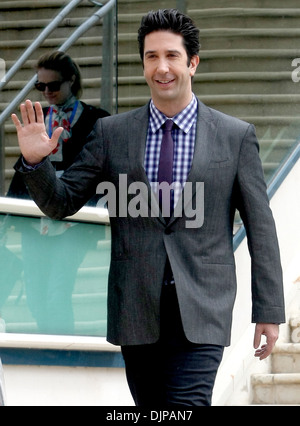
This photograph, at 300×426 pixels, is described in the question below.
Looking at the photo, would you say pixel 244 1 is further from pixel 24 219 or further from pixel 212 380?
pixel 212 380

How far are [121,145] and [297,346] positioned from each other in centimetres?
283

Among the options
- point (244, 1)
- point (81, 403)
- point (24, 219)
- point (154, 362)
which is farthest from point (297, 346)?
point (154, 362)

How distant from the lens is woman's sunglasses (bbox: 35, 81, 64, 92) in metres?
6.83

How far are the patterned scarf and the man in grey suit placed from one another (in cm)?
216

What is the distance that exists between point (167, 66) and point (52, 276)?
96.0 inches

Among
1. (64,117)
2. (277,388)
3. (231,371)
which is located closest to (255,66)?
(64,117)

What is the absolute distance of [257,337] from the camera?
4574 millimetres

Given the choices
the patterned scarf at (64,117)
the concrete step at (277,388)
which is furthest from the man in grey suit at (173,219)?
the concrete step at (277,388)

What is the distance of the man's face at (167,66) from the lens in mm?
4586

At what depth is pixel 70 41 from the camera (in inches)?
274

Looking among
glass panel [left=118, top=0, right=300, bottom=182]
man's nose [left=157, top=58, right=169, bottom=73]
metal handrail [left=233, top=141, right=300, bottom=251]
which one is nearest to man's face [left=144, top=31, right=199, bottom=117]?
man's nose [left=157, top=58, right=169, bottom=73]

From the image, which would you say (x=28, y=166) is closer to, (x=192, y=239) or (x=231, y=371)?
(x=192, y=239)

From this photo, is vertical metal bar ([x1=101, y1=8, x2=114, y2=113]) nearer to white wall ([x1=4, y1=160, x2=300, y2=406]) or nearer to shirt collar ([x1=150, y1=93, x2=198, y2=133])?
white wall ([x1=4, y1=160, x2=300, y2=406])

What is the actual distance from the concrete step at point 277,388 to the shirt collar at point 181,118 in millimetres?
2651
